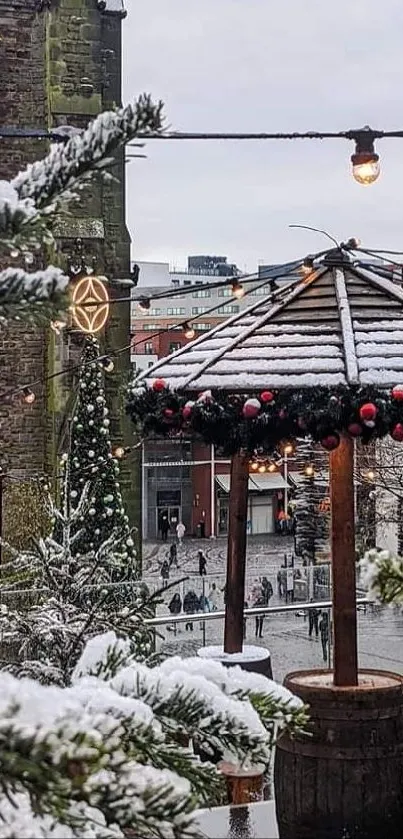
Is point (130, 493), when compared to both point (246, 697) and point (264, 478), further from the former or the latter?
point (264, 478)

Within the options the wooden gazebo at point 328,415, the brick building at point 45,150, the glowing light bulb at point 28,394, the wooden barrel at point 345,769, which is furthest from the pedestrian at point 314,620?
the brick building at point 45,150

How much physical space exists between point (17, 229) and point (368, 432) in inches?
130

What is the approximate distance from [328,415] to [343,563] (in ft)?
2.74

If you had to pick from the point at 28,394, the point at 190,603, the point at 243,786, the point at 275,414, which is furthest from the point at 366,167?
the point at 190,603

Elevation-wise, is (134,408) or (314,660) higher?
(134,408)

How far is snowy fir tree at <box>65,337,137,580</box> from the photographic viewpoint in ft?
39.9

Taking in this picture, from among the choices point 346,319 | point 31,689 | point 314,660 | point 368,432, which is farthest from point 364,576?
point 314,660

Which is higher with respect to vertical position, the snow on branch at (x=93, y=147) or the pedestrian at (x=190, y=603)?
the snow on branch at (x=93, y=147)

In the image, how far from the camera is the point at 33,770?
3.16 ft

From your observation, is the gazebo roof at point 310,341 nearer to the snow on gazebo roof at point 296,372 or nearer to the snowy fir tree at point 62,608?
the snow on gazebo roof at point 296,372

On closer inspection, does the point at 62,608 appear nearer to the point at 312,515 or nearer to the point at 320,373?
the point at 320,373

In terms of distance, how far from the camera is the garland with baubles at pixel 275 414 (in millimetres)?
4305

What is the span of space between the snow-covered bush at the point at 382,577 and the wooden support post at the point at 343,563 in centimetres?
333

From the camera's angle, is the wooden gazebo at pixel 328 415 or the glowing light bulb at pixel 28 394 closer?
the wooden gazebo at pixel 328 415
